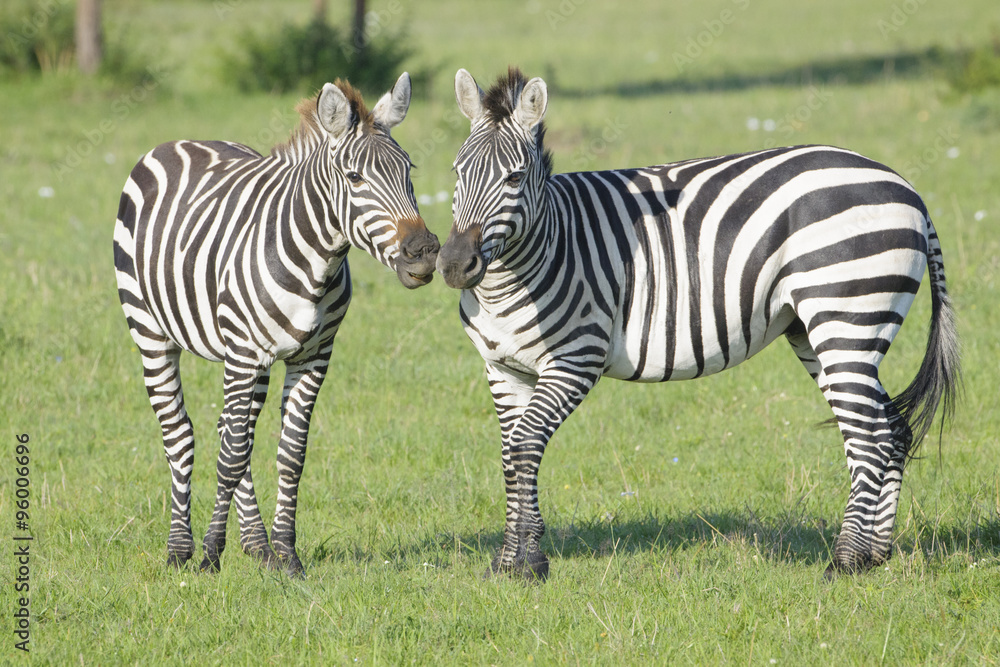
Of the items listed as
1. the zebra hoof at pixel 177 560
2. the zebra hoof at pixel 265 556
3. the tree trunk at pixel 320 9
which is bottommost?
the zebra hoof at pixel 177 560

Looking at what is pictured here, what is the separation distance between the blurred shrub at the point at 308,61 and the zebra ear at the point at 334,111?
53.3 ft

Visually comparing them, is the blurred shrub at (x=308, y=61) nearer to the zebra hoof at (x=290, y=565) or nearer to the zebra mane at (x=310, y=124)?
the zebra mane at (x=310, y=124)

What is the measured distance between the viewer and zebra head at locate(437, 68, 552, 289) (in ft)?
14.3

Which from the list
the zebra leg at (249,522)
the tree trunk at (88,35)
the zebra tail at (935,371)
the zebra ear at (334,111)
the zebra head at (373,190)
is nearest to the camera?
the zebra head at (373,190)

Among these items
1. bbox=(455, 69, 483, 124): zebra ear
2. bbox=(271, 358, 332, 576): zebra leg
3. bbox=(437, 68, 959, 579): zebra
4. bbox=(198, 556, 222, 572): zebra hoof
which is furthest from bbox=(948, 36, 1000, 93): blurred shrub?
bbox=(198, 556, 222, 572): zebra hoof

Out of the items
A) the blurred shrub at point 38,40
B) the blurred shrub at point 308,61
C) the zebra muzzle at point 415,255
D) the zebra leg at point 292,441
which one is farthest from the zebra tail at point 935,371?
the blurred shrub at point 38,40

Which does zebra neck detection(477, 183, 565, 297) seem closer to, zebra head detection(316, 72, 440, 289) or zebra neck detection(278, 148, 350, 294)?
zebra head detection(316, 72, 440, 289)

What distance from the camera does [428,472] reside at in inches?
264

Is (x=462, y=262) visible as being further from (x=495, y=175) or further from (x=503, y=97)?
(x=503, y=97)

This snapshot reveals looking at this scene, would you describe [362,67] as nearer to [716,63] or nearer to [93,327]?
[716,63]

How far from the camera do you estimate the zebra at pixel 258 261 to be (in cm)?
462

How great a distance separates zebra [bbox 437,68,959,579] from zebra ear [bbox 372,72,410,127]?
28 cm

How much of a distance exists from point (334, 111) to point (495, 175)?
85 centimetres

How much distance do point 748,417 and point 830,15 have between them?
3228 centimetres
